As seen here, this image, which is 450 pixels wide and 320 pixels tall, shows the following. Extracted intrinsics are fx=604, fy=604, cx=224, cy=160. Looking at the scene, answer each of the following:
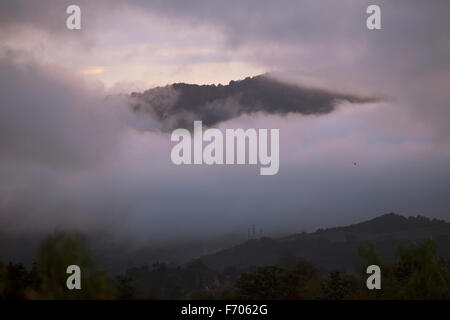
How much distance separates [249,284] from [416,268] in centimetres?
1740
